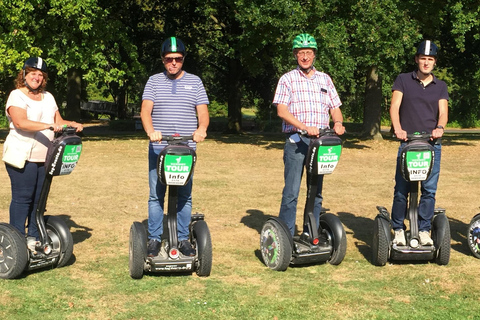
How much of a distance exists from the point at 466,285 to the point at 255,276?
6.41ft

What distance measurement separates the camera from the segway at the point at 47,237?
20.2 feet

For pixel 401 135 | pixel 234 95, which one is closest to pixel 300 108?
pixel 401 135

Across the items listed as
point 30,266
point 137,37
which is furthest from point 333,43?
point 30,266

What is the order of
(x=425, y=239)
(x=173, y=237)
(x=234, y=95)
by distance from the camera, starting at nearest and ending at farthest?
(x=173, y=237), (x=425, y=239), (x=234, y=95)

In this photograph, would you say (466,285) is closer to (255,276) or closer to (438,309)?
(438,309)

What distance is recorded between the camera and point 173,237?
6293 mm

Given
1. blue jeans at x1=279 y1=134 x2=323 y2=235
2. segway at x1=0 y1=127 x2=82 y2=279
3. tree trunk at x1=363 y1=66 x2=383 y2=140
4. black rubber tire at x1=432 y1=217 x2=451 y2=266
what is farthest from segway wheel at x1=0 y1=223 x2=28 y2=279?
tree trunk at x1=363 y1=66 x2=383 y2=140

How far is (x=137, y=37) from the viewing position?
30375 millimetres

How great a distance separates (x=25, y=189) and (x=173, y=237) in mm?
1496

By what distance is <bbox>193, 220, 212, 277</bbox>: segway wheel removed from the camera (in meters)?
6.30

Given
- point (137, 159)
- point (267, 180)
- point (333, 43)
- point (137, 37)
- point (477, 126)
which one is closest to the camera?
point (267, 180)

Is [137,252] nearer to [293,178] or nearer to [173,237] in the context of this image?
[173,237]

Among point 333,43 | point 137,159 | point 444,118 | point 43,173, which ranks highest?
point 333,43

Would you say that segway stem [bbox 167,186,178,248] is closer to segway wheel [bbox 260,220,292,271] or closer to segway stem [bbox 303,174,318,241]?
segway wheel [bbox 260,220,292,271]
